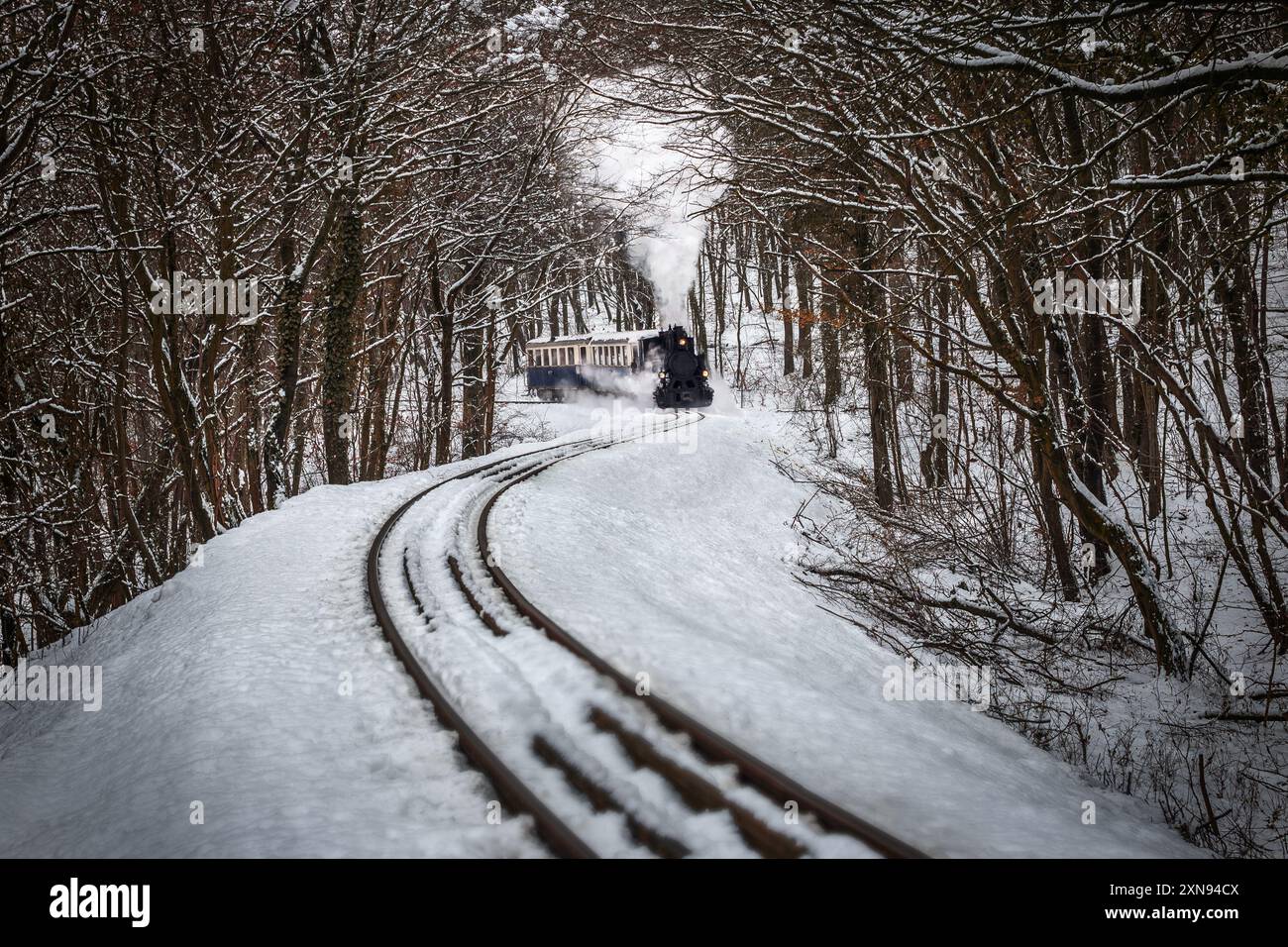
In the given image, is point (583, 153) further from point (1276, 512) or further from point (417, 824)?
point (417, 824)

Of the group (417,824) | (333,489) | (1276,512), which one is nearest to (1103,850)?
(417,824)

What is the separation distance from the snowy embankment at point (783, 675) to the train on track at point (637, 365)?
11970 millimetres

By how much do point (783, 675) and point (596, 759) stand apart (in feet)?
8.01

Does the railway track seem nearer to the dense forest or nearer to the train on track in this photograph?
the dense forest

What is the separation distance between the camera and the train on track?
26.4 metres

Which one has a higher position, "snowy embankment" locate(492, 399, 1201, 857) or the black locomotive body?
the black locomotive body

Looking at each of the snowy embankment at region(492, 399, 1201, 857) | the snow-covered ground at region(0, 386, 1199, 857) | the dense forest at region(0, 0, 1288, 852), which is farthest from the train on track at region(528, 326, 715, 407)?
the snow-covered ground at region(0, 386, 1199, 857)

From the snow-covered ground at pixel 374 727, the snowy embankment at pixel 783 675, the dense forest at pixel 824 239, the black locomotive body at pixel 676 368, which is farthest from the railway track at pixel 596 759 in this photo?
the black locomotive body at pixel 676 368

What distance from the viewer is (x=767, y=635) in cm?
868

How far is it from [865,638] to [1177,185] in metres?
6.56

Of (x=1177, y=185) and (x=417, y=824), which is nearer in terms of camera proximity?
(x=417, y=824)

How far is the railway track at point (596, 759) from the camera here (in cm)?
353

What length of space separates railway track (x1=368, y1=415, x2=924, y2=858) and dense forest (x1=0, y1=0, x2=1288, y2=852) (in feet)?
10.9

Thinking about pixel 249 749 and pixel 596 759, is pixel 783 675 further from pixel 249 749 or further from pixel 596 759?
pixel 249 749
